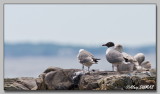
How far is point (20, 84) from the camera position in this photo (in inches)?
362

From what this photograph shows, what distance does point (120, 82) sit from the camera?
9.12 m

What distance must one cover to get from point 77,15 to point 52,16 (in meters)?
0.34

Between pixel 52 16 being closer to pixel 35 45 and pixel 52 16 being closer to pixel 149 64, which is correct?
pixel 35 45

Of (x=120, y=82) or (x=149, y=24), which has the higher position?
(x=149, y=24)

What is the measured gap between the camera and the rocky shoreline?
29.9ft

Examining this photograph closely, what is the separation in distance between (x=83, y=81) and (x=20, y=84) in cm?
85

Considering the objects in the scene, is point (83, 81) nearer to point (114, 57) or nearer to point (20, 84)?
point (114, 57)

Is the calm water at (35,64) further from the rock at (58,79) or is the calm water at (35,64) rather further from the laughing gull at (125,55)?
the laughing gull at (125,55)

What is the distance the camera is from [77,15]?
9.16 meters

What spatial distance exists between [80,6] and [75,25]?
264 millimetres

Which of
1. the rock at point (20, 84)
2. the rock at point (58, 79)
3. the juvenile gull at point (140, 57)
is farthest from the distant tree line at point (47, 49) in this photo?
the rock at point (20, 84)

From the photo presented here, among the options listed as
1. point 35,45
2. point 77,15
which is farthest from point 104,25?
point 35,45

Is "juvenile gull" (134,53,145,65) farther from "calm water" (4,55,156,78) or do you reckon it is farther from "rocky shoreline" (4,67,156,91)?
"calm water" (4,55,156,78)

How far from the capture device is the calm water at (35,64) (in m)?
9.15
